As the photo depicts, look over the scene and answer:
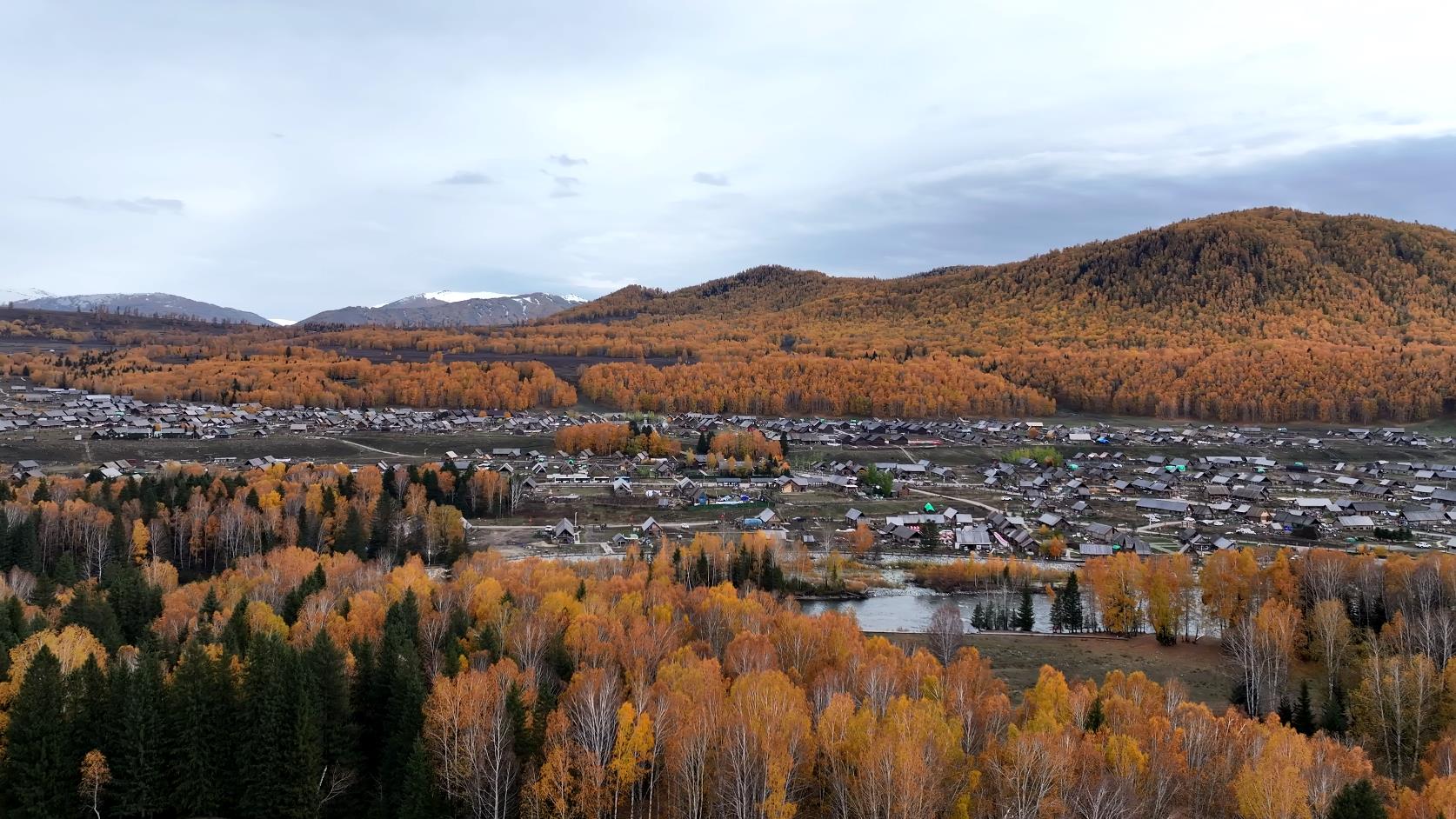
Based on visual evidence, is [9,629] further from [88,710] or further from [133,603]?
[88,710]

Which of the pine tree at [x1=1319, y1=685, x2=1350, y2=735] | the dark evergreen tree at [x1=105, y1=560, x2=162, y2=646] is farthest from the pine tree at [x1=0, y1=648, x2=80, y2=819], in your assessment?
the pine tree at [x1=1319, y1=685, x2=1350, y2=735]

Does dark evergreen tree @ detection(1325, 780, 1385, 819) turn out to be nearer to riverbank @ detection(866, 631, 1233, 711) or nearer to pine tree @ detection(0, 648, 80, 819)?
riverbank @ detection(866, 631, 1233, 711)

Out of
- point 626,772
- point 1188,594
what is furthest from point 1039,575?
point 626,772

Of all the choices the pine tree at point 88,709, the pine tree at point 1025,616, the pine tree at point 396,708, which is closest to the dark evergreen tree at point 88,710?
the pine tree at point 88,709

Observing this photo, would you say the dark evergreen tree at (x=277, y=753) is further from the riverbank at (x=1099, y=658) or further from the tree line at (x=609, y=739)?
the riverbank at (x=1099, y=658)

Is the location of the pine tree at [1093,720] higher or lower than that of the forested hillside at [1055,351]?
→ lower

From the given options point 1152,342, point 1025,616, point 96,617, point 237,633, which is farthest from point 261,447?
point 1152,342
